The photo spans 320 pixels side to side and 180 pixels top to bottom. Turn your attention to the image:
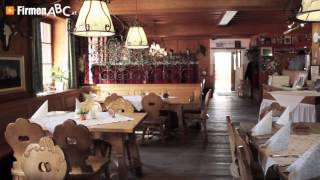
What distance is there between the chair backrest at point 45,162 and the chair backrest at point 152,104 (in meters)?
3.45

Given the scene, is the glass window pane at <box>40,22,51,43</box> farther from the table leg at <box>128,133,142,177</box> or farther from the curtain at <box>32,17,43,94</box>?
the table leg at <box>128,133,142,177</box>

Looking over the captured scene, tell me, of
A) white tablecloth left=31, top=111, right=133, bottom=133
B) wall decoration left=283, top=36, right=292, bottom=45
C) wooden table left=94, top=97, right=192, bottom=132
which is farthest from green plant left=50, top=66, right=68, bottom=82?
wall decoration left=283, top=36, right=292, bottom=45

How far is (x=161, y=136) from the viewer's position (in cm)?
657

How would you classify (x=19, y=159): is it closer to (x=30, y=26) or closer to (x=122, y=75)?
(x=30, y=26)

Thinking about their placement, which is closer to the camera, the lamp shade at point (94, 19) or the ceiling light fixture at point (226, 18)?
the lamp shade at point (94, 19)

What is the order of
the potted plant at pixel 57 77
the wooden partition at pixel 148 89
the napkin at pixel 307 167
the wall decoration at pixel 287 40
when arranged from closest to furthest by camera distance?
1. the napkin at pixel 307 167
2. the potted plant at pixel 57 77
3. the wooden partition at pixel 148 89
4. the wall decoration at pixel 287 40

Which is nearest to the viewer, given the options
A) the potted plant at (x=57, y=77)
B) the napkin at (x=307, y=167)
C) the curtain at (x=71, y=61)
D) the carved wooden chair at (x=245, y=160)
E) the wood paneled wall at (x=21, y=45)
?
the napkin at (x=307, y=167)

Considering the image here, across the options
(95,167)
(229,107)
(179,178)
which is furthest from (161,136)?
(229,107)

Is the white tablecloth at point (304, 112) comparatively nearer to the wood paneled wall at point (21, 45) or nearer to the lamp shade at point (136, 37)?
the lamp shade at point (136, 37)

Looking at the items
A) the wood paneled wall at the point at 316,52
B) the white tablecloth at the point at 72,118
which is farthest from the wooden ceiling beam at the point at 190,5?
the white tablecloth at the point at 72,118

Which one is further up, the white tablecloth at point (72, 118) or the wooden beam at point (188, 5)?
the wooden beam at point (188, 5)

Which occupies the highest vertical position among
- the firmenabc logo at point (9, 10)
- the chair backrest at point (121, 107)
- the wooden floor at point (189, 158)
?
the firmenabc logo at point (9, 10)

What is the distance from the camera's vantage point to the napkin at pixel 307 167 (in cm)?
200

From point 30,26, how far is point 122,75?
367 cm
